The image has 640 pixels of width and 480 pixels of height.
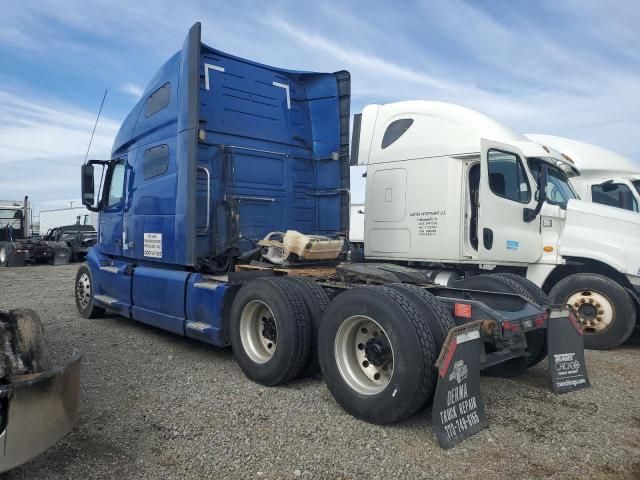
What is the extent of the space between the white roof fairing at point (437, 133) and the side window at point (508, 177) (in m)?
0.22

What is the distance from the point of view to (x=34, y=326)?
3.45 m

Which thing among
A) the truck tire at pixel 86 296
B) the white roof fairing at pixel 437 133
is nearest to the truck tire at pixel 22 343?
the truck tire at pixel 86 296

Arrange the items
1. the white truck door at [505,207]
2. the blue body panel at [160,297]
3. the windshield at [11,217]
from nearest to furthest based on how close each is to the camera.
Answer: the blue body panel at [160,297] < the white truck door at [505,207] < the windshield at [11,217]

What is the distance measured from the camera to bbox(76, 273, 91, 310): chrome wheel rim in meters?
8.36

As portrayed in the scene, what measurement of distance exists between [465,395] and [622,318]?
3878 millimetres

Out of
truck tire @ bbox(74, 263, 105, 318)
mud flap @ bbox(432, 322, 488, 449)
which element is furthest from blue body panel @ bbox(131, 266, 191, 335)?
mud flap @ bbox(432, 322, 488, 449)

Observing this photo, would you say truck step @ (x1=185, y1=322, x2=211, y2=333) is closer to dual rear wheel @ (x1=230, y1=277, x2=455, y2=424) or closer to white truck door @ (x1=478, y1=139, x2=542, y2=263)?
dual rear wheel @ (x1=230, y1=277, x2=455, y2=424)

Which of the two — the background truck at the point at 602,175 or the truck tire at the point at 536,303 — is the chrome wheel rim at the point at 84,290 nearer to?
the truck tire at the point at 536,303

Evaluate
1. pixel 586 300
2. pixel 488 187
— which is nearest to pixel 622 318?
pixel 586 300

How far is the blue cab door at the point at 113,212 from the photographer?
7.60 meters

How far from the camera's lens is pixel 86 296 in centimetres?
841

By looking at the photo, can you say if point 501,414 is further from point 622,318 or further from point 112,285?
point 112,285

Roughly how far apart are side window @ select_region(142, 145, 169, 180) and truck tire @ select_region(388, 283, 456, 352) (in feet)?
11.9

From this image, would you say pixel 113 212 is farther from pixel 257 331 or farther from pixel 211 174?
pixel 257 331
